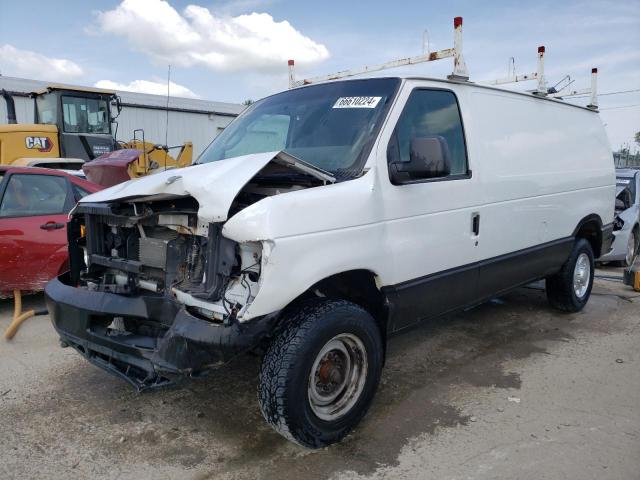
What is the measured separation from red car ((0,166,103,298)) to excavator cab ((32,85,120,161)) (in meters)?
7.16

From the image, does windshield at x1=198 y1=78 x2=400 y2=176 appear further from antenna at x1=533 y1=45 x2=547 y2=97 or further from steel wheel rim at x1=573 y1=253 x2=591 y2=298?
steel wheel rim at x1=573 y1=253 x2=591 y2=298

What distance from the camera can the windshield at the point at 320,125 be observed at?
3324mm

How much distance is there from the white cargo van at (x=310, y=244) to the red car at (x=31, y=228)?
78.3 inches

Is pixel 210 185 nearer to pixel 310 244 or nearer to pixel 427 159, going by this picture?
pixel 310 244

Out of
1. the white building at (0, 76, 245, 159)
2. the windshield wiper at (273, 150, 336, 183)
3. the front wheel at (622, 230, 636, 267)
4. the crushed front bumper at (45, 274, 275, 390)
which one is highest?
the white building at (0, 76, 245, 159)

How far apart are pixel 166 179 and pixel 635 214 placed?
8067mm

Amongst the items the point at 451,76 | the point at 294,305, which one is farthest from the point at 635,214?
the point at 294,305

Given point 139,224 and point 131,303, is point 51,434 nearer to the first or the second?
point 131,303

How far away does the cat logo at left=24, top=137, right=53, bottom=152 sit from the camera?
11.6 meters

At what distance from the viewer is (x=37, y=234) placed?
5.36 m

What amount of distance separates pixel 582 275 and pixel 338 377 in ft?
12.8

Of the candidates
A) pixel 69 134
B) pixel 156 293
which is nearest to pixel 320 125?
pixel 156 293

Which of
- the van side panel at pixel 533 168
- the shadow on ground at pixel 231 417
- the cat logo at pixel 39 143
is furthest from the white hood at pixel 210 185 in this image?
the cat logo at pixel 39 143

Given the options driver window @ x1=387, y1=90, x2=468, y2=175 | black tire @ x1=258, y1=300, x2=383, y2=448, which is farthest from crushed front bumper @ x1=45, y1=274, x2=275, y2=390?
driver window @ x1=387, y1=90, x2=468, y2=175
